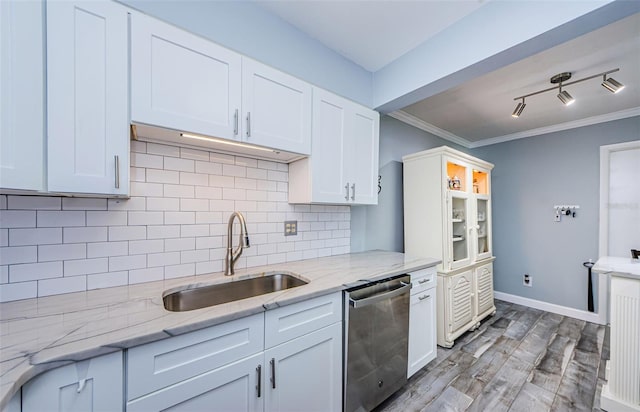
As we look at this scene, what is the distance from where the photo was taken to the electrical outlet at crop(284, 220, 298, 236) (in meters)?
1.94

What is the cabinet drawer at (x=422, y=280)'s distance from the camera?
1.88m

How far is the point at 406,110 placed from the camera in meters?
2.84

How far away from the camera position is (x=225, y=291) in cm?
151

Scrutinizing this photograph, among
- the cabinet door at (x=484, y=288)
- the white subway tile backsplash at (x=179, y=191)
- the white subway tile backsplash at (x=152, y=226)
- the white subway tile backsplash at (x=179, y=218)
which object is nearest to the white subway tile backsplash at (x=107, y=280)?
the white subway tile backsplash at (x=152, y=226)

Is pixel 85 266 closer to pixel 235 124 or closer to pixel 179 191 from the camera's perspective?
pixel 179 191

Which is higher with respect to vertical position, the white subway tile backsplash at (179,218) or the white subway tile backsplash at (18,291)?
the white subway tile backsplash at (179,218)

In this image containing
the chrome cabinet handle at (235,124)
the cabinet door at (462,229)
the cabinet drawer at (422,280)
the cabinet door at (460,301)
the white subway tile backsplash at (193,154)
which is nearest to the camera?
the chrome cabinet handle at (235,124)

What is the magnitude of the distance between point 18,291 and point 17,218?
12.5 inches

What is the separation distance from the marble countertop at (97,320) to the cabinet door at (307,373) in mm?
244

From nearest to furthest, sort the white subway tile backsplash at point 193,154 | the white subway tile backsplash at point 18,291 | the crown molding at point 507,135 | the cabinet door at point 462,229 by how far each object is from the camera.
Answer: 1. the white subway tile backsplash at point 18,291
2. the white subway tile backsplash at point 193,154
3. the cabinet door at point 462,229
4. the crown molding at point 507,135

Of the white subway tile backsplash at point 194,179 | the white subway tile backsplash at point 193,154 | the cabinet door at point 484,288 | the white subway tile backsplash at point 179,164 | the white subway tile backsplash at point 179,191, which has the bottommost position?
the cabinet door at point 484,288

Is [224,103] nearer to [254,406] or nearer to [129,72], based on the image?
[129,72]

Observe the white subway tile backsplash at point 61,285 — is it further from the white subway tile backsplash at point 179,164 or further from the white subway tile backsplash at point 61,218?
the white subway tile backsplash at point 179,164

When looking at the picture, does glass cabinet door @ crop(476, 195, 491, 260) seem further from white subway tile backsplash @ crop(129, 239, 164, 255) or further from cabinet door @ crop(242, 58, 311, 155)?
white subway tile backsplash @ crop(129, 239, 164, 255)
